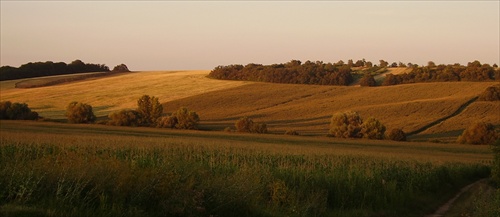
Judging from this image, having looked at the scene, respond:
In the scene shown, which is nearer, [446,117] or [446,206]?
[446,206]

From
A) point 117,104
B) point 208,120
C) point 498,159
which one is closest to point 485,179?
point 498,159

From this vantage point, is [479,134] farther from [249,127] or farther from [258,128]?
[249,127]

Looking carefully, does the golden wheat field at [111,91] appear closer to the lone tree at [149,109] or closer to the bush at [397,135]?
the lone tree at [149,109]

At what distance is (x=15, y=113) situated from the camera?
74938 millimetres

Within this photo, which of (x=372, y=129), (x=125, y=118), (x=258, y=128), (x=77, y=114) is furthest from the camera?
(x=77, y=114)

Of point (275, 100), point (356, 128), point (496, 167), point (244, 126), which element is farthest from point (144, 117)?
point (496, 167)

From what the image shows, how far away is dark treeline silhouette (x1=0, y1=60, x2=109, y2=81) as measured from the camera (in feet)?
403

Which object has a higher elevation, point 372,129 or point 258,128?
point 258,128

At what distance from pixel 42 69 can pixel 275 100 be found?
198 ft

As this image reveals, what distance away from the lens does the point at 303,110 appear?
87.1 meters

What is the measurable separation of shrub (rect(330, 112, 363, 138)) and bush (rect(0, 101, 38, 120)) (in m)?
37.5

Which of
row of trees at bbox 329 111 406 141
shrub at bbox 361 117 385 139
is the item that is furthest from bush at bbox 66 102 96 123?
shrub at bbox 361 117 385 139

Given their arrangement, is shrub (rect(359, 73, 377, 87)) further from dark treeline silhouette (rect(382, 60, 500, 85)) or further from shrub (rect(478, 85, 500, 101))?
shrub (rect(478, 85, 500, 101))

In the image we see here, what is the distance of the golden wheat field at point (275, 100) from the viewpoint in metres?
79.3
